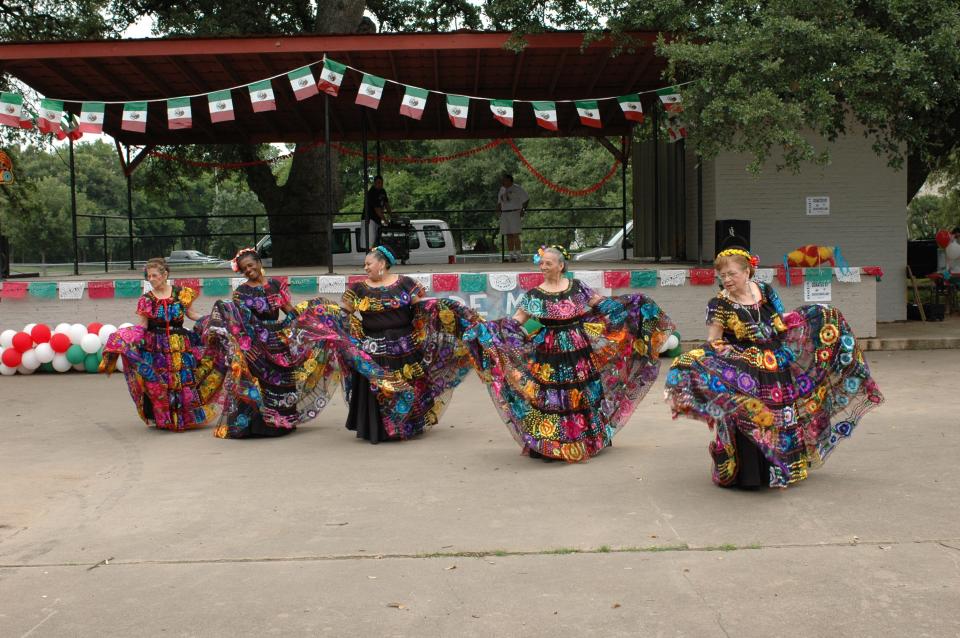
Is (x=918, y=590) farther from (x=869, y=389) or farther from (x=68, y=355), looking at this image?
(x=68, y=355)

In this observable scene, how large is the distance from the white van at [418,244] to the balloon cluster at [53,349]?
26.8 feet

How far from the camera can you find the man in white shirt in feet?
61.3

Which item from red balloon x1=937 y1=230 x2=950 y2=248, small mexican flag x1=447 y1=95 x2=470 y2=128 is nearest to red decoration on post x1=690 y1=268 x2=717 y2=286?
small mexican flag x1=447 y1=95 x2=470 y2=128

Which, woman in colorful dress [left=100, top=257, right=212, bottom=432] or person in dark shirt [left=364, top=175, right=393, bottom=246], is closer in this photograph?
woman in colorful dress [left=100, top=257, right=212, bottom=432]

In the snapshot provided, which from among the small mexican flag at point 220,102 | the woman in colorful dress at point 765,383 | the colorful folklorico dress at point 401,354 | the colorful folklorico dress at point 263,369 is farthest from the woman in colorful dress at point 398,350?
the small mexican flag at point 220,102

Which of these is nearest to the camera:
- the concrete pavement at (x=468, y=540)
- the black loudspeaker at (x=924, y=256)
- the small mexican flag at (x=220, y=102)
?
the concrete pavement at (x=468, y=540)

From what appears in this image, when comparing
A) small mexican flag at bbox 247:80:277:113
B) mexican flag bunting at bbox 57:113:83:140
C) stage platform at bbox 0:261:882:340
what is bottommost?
stage platform at bbox 0:261:882:340

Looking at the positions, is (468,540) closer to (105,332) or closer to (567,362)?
(567,362)

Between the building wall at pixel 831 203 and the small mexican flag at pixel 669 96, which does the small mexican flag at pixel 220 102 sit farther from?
the building wall at pixel 831 203

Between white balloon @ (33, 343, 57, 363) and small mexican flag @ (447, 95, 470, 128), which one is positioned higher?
small mexican flag @ (447, 95, 470, 128)

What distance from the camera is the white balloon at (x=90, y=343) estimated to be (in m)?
13.1

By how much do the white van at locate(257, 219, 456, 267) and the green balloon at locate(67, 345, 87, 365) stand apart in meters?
8.21

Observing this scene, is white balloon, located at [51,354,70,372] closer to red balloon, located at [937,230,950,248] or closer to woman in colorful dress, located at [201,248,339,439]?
woman in colorful dress, located at [201,248,339,439]

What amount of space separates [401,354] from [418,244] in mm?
12958
